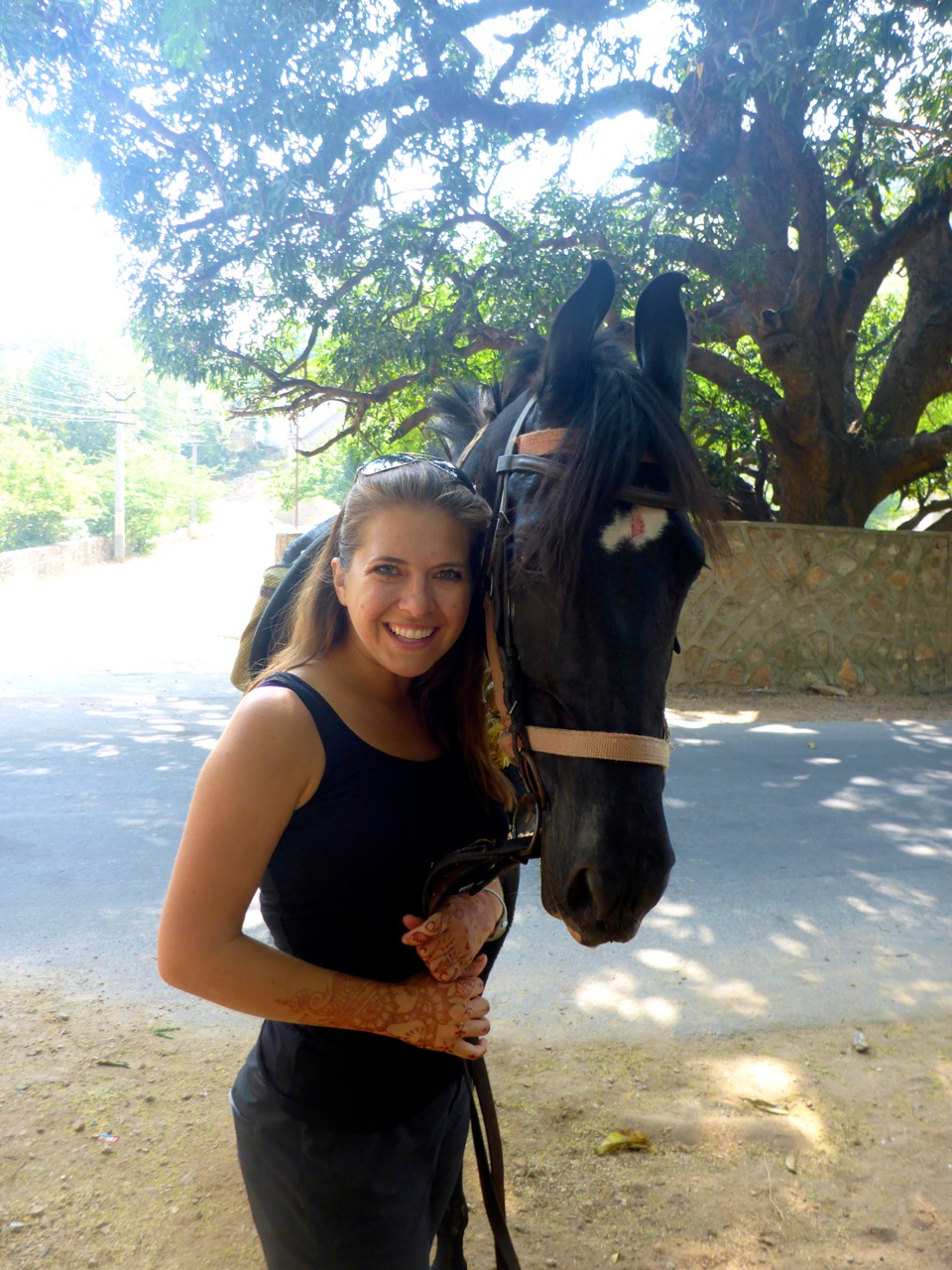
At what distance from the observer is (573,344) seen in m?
1.62

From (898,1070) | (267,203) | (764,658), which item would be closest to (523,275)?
(267,203)

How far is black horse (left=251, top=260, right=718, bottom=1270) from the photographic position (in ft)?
4.39

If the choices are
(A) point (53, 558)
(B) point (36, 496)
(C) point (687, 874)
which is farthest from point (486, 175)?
(B) point (36, 496)

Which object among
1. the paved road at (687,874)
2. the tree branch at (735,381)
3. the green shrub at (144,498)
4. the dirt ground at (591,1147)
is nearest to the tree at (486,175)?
the tree branch at (735,381)

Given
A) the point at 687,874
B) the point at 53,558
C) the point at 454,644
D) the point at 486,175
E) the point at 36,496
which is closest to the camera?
the point at 454,644

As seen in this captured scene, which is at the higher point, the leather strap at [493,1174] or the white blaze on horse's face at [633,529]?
the white blaze on horse's face at [633,529]

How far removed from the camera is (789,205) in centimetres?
939

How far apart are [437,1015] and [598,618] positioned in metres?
0.61

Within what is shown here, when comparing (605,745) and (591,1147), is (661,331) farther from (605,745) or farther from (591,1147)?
(591,1147)

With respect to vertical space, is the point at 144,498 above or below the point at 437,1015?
above

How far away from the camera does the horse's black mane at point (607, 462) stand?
55.4 inches

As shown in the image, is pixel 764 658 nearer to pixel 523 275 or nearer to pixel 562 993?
pixel 523 275

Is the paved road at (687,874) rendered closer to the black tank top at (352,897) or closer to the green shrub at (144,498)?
the black tank top at (352,897)

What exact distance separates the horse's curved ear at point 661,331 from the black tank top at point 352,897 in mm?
830
